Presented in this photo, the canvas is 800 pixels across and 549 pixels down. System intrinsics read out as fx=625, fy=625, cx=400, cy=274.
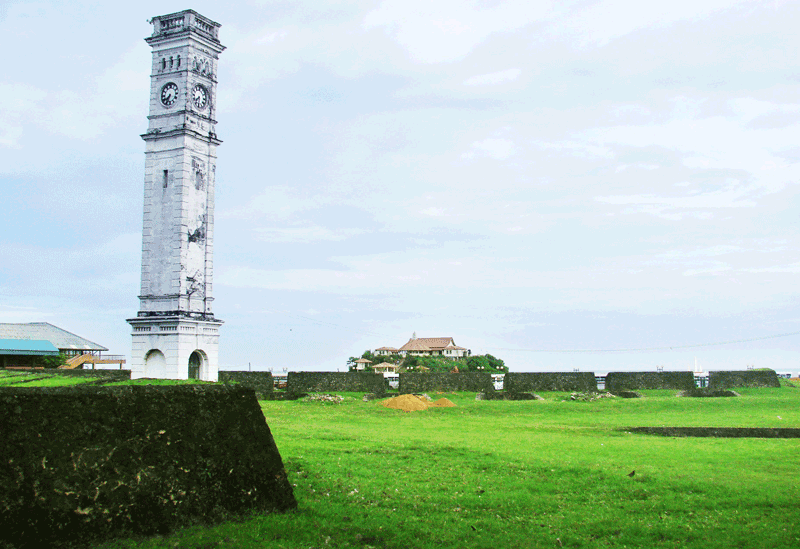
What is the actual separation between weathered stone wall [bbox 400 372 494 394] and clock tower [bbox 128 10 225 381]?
13.7 meters

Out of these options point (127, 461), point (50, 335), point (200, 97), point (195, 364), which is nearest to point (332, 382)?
point (195, 364)

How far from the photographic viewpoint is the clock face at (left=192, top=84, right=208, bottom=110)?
3897 centimetres

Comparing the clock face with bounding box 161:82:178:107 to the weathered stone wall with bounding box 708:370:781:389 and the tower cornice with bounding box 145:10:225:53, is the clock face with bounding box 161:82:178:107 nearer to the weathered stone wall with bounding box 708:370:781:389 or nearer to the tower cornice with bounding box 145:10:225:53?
the tower cornice with bounding box 145:10:225:53

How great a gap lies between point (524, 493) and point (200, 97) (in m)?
35.3

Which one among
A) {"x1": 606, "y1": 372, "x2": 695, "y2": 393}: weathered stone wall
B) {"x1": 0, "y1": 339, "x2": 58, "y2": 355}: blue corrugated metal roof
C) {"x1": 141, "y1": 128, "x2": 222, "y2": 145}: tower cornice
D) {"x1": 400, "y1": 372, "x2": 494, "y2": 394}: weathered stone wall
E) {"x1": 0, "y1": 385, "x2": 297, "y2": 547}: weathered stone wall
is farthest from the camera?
{"x1": 0, "y1": 339, "x2": 58, "y2": 355}: blue corrugated metal roof

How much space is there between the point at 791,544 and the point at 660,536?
5.47ft

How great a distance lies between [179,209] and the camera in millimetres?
37500

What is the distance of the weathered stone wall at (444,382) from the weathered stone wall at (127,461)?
119ft

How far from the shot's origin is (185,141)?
37844 millimetres

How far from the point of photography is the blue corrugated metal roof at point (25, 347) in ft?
165

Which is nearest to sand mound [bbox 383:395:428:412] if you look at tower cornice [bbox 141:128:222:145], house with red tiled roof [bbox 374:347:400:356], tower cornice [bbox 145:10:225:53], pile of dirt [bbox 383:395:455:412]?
pile of dirt [bbox 383:395:455:412]

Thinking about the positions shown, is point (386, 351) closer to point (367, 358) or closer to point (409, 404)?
point (367, 358)

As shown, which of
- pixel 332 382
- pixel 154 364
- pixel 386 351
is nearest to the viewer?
pixel 154 364

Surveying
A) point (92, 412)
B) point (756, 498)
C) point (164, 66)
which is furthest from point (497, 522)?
point (164, 66)
